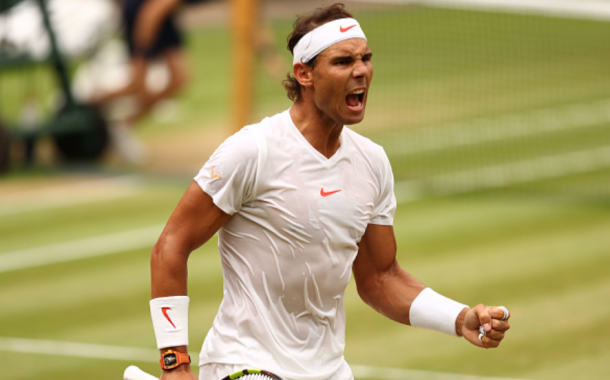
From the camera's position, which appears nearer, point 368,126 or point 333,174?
point 333,174

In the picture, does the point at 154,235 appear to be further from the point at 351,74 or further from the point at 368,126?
the point at 351,74

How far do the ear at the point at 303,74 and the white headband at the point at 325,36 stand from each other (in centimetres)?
3

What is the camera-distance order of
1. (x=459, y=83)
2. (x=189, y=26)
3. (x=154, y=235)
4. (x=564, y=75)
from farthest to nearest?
1. (x=189, y=26)
2. (x=564, y=75)
3. (x=459, y=83)
4. (x=154, y=235)

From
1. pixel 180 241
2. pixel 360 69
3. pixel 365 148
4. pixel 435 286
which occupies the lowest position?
pixel 435 286

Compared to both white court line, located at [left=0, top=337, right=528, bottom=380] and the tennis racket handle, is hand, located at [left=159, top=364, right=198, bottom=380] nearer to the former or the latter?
the tennis racket handle

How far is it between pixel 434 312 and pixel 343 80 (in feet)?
3.95

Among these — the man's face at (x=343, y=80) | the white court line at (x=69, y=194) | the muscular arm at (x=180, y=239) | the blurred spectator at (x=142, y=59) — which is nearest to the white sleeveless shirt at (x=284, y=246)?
the muscular arm at (x=180, y=239)

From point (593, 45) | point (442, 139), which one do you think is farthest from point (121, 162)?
point (593, 45)

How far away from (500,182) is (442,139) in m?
3.01

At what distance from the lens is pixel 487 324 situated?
196 inches

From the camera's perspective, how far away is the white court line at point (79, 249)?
1215 cm

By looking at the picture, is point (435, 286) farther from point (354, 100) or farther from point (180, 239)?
point (180, 239)

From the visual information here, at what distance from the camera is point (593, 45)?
71.0ft

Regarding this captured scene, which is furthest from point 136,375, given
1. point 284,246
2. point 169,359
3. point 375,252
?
point 375,252
